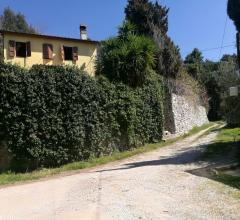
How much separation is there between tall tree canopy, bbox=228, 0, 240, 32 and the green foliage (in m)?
5.34

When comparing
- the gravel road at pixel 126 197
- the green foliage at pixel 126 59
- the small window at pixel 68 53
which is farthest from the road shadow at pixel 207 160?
the small window at pixel 68 53

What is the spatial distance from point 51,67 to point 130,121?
5.98 m

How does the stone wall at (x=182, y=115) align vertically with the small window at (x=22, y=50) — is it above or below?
below

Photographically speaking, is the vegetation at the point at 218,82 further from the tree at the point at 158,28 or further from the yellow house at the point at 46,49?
the yellow house at the point at 46,49

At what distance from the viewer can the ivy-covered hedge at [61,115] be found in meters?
18.1

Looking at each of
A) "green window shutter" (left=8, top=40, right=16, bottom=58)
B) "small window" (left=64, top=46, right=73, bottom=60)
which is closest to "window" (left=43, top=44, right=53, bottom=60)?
"small window" (left=64, top=46, right=73, bottom=60)

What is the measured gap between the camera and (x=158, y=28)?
118 feet

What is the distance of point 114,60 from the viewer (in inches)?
991

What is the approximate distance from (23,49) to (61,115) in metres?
14.8

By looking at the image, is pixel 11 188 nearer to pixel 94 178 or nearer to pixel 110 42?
A: pixel 94 178

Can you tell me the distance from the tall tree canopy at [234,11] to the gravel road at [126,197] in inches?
384

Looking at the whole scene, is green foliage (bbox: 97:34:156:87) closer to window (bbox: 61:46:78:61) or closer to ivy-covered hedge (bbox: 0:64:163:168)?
ivy-covered hedge (bbox: 0:64:163:168)

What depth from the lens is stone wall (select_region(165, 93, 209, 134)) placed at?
30072 millimetres

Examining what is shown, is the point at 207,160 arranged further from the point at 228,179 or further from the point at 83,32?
the point at 83,32
